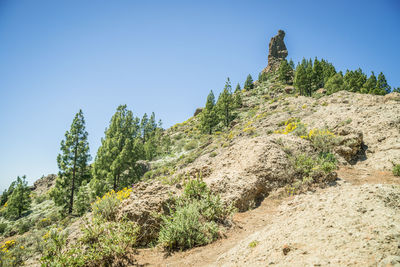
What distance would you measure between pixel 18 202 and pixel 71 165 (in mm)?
16086

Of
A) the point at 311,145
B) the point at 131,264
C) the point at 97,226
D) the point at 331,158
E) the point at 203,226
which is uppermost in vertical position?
the point at 311,145

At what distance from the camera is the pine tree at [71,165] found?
23844 millimetres

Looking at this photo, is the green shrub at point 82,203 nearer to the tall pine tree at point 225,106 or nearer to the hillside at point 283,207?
the hillside at point 283,207

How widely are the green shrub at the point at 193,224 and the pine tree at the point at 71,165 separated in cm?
2334

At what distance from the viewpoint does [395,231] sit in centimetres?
290

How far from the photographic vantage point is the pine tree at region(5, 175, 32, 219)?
101 feet

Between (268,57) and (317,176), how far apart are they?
11669 cm

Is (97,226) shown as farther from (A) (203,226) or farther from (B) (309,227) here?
(B) (309,227)

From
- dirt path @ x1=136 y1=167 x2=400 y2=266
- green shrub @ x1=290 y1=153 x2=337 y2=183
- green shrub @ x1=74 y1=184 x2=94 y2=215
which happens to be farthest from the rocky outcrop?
dirt path @ x1=136 y1=167 x2=400 y2=266

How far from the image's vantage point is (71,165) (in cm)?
2447

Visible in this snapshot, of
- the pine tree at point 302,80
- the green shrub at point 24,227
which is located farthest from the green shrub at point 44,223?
the pine tree at point 302,80

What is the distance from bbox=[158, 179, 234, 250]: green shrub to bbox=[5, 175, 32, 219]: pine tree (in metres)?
38.3

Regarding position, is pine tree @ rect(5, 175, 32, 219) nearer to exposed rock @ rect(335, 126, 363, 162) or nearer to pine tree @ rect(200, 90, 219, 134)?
pine tree @ rect(200, 90, 219, 134)

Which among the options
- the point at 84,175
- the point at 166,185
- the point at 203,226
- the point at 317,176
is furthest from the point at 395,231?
the point at 84,175
